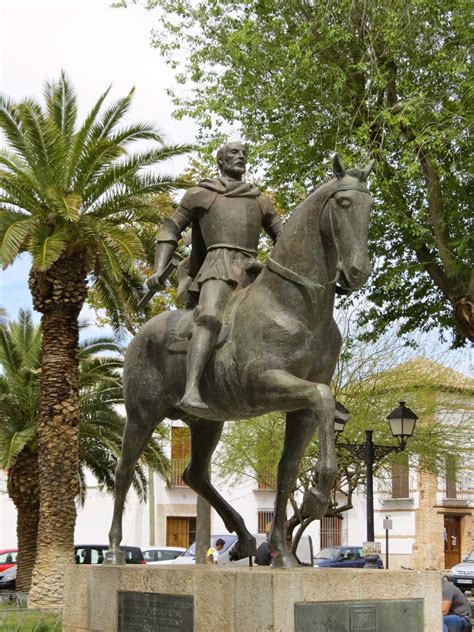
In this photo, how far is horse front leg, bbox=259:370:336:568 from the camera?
5.96m

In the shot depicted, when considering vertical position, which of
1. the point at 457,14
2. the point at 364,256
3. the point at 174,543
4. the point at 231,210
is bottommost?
the point at 174,543

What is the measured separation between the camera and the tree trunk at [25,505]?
80.3ft

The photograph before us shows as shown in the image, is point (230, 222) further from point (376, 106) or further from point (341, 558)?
point (341, 558)

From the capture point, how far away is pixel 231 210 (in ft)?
23.8

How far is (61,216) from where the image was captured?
20000 mm

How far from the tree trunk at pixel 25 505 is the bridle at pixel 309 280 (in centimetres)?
1902

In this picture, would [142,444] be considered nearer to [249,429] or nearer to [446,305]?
[446,305]

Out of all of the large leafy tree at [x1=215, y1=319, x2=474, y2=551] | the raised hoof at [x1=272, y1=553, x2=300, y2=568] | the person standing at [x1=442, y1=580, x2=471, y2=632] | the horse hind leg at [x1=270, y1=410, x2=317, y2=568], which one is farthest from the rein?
the large leafy tree at [x1=215, y1=319, x2=474, y2=551]

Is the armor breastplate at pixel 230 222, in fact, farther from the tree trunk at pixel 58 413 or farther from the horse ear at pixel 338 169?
the tree trunk at pixel 58 413

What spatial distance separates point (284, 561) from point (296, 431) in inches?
33.6

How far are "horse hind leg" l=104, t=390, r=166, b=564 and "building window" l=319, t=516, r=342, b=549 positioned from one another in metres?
38.9

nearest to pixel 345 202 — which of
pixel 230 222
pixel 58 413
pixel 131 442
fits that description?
pixel 230 222

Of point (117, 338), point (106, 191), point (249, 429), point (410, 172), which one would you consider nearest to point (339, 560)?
point (249, 429)

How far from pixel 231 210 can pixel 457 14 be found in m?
11.7
